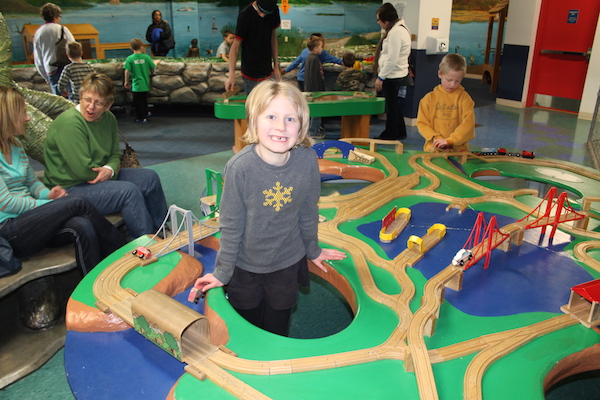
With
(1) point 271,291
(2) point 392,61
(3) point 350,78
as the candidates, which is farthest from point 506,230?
(3) point 350,78

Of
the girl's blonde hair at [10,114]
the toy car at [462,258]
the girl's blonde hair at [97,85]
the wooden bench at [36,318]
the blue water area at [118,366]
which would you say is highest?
the girl's blonde hair at [97,85]

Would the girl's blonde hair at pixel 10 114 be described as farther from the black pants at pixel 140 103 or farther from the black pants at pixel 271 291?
the black pants at pixel 140 103

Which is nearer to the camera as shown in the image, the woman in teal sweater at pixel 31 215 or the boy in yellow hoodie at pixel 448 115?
the woman in teal sweater at pixel 31 215

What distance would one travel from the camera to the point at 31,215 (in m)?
2.80

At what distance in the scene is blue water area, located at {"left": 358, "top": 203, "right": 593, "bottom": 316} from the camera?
2229 millimetres

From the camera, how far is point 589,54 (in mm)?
9469

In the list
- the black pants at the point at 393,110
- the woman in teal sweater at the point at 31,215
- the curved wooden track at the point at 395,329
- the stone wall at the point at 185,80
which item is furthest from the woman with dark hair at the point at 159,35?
the curved wooden track at the point at 395,329

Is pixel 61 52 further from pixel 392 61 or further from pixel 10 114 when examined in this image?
pixel 10 114

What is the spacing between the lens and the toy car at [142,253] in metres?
2.46

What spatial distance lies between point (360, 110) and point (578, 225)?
3933mm

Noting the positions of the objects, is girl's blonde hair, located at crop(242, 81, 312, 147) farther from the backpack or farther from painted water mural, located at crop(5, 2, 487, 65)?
painted water mural, located at crop(5, 2, 487, 65)

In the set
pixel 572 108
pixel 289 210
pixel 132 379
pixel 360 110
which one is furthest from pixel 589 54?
pixel 132 379

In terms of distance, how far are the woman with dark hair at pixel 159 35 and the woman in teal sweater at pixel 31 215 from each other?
8.96 meters

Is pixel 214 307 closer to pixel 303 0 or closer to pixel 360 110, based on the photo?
pixel 360 110
